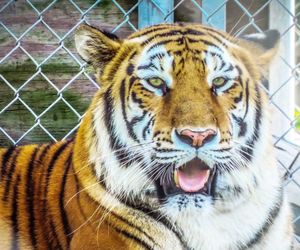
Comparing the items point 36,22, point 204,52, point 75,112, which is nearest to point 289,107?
point 204,52

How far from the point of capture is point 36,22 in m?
1.82

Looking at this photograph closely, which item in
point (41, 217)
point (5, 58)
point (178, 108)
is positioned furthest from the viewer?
point (5, 58)

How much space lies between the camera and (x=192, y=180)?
4.42 feet

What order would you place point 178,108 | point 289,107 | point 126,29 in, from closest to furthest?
point 178,108 < point 289,107 < point 126,29

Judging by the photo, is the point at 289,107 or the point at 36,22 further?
the point at 36,22

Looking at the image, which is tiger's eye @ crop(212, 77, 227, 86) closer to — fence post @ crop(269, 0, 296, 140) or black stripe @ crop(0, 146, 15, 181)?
fence post @ crop(269, 0, 296, 140)

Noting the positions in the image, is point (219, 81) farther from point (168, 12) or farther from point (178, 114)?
point (168, 12)

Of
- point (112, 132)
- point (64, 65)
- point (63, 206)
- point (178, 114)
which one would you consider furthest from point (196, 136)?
point (64, 65)

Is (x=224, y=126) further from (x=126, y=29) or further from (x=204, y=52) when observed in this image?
(x=126, y=29)

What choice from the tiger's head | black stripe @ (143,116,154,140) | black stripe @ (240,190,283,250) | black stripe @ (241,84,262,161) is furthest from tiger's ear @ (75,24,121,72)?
black stripe @ (240,190,283,250)

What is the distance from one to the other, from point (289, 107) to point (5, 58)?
0.62m

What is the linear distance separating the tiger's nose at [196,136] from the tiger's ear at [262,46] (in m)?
0.18

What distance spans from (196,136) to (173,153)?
2.1 inches

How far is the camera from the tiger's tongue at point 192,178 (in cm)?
133
